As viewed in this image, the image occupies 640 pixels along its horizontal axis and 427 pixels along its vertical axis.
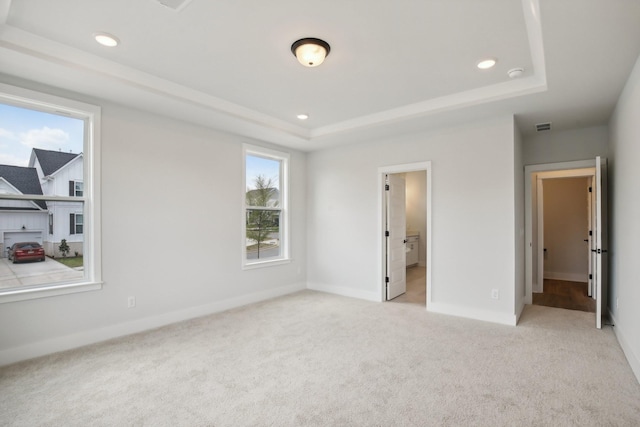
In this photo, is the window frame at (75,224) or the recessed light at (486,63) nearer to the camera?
the recessed light at (486,63)

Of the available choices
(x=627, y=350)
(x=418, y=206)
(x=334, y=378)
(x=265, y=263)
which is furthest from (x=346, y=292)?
(x=418, y=206)

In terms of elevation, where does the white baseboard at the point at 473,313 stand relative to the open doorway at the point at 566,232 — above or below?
below

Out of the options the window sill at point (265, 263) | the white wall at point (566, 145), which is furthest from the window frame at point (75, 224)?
the white wall at point (566, 145)

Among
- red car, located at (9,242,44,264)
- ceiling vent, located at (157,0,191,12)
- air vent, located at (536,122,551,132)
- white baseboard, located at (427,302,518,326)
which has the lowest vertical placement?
white baseboard, located at (427,302,518,326)

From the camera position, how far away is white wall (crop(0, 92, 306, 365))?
10.5ft

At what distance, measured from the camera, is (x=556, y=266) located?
6934mm

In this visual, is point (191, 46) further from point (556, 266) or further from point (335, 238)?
point (556, 266)

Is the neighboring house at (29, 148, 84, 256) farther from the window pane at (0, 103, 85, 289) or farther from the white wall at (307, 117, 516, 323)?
the white wall at (307, 117, 516, 323)

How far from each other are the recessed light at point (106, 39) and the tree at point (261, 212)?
274 cm

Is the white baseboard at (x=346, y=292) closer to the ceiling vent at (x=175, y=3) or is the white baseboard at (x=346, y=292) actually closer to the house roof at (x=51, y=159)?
the house roof at (x=51, y=159)

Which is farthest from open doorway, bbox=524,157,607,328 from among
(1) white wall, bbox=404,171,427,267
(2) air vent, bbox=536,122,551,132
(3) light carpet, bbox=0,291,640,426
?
(1) white wall, bbox=404,171,427,267

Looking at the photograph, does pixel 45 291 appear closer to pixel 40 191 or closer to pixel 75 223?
pixel 75 223

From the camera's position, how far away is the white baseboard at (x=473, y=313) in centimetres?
398

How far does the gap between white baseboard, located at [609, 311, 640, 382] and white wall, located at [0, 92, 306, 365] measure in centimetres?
428
